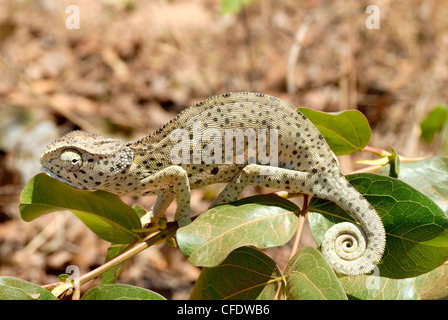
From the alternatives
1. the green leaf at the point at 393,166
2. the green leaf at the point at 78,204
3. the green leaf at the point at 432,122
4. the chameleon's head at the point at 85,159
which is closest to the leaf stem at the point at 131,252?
the green leaf at the point at 78,204

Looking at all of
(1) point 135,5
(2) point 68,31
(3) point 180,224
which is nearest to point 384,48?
(1) point 135,5

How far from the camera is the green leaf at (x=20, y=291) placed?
4.27 ft

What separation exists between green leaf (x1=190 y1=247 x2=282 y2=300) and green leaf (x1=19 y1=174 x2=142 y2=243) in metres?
0.34

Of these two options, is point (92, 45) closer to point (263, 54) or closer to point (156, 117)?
point (156, 117)

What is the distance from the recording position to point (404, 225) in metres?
1.38

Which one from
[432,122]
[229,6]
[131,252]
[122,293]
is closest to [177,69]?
[229,6]

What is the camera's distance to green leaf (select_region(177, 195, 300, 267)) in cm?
130

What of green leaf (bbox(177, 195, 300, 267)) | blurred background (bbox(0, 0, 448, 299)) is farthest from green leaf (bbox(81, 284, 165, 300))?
blurred background (bbox(0, 0, 448, 299))

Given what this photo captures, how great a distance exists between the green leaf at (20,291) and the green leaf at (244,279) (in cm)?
47

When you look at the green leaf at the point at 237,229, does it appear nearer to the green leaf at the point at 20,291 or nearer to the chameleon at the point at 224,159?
the chameleon at the point at 224,159

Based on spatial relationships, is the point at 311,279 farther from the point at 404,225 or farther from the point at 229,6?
the point at 229,6

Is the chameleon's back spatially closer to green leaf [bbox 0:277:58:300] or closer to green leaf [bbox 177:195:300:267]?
green leaf [bbox 177:195:300:267]

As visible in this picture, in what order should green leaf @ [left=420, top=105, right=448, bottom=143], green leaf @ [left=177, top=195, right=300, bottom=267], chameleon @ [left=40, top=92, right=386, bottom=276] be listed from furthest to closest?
green leaf @ [left=420, top=105, right=448, bottom=143] < chameleon @ [left=40, top=92, right=386, bottom=276] < green leaf @ [left=177, top=195, right=300, bottom=267]

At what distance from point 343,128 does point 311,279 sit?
2.18ft
